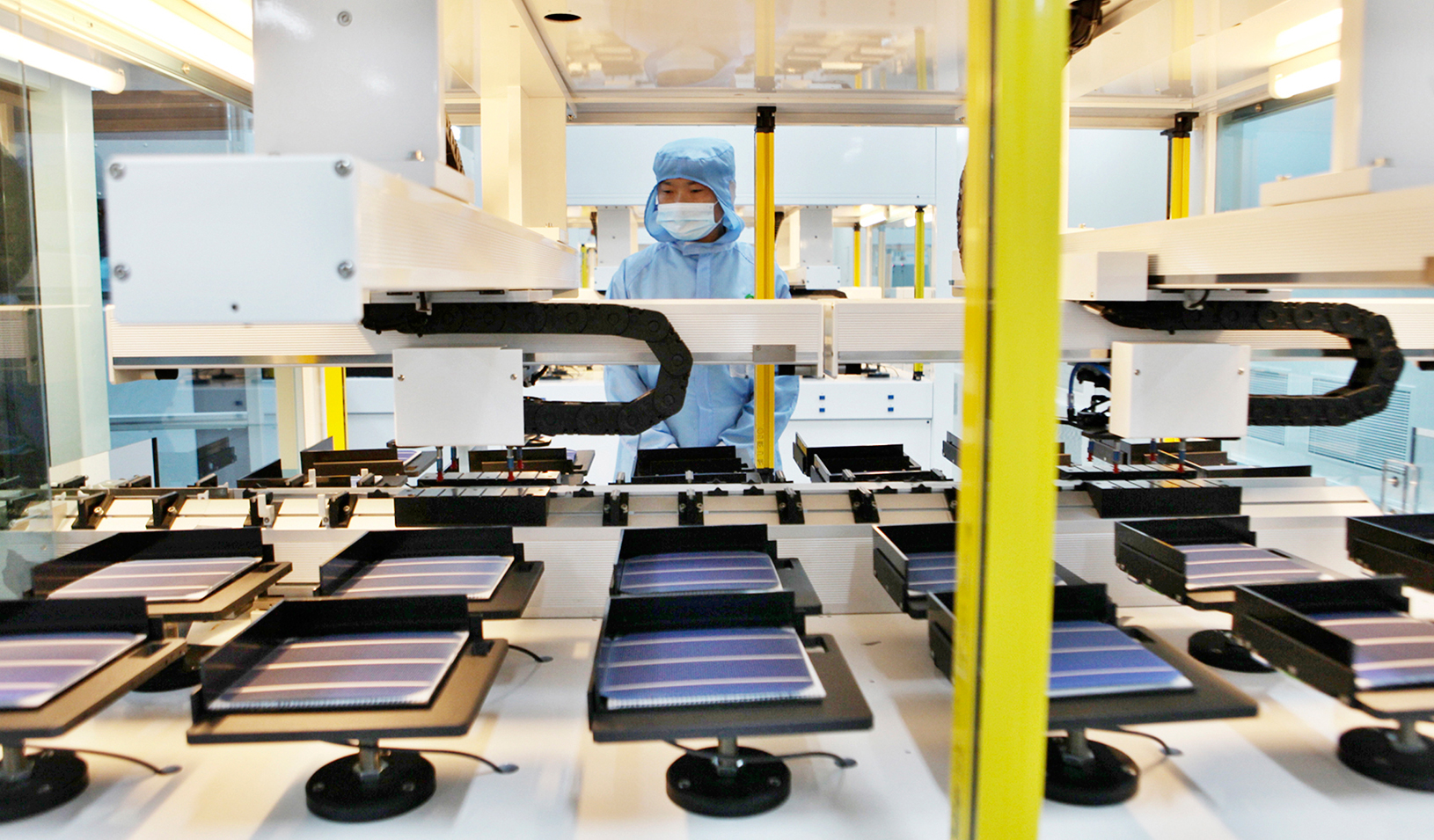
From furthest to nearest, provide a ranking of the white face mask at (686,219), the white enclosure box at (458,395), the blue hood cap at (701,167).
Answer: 1. the blue hood cap at (701,167)
2. the white face mask at (686,219)
3. the white enclosure box at (458,395)

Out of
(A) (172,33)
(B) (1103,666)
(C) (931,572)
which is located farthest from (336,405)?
(B) (1103,666)

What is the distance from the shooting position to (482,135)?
2004 mm

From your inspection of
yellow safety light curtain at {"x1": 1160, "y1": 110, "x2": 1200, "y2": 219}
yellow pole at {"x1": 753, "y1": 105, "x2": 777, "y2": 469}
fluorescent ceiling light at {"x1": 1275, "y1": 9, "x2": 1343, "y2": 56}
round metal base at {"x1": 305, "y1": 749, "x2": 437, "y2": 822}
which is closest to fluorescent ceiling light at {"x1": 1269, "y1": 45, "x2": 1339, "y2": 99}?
fluorescent ceiling light at {"x1": 1275, "y1": 9, "x2": 1343, "y2": 56}

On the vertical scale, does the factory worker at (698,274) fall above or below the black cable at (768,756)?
above

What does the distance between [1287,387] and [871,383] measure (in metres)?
2.23

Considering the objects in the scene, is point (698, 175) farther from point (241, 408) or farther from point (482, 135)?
point (241, 408)

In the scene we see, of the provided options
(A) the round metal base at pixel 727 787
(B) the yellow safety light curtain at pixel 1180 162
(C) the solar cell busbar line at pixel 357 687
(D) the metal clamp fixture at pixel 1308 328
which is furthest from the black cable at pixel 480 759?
(B) the yellow safety light curtain at pixel 1180 162

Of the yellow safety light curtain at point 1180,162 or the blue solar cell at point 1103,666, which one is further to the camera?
the yellow safety light curtain at point 1180,162

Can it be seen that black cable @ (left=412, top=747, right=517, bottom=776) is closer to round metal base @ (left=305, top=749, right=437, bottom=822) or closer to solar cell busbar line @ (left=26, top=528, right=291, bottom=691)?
round metal base @ (left=305, top=749, right=437, bottom=822)

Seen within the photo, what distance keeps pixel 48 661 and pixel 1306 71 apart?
2880 mm

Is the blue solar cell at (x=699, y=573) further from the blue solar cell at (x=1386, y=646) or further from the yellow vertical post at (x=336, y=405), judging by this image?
the yellow vertical post at (x=336, y=405)

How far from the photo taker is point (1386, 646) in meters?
1.30

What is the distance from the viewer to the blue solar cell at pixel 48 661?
1140 mm

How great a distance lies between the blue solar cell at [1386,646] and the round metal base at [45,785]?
1.72m
